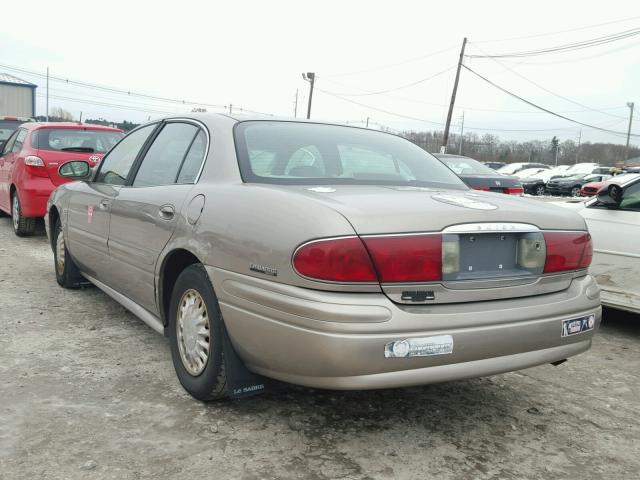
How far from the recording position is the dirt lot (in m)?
2.47

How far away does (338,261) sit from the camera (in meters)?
2.28

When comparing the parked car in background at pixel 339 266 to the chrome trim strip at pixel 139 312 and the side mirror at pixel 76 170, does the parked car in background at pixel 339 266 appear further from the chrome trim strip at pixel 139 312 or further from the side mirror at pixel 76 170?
the side mirror at pixel 76 170

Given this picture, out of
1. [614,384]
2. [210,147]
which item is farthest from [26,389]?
[614,384]

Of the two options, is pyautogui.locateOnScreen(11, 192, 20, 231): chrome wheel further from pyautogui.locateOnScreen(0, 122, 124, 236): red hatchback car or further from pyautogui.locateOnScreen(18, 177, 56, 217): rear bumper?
pyautogui.locateOnScreen(18, 177, 56, 217): rear bumper

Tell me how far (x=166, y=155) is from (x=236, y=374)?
1623mm

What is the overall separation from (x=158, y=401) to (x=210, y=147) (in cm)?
133

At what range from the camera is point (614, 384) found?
3607mm

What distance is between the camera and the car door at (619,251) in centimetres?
453

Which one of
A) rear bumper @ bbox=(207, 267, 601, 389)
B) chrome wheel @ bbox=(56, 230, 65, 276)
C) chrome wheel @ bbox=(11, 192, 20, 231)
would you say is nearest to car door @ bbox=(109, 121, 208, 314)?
rear bumper @ bbox=(207, 267, 601, 389)

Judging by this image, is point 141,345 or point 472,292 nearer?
point 472,292

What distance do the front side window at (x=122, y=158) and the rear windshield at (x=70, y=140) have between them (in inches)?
154

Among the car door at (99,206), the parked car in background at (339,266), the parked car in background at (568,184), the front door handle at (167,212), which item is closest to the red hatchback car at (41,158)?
the car door at (99,206)

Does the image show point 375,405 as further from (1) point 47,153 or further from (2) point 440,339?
(1) point 47,153

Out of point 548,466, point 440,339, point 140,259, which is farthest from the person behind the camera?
point 140,259
